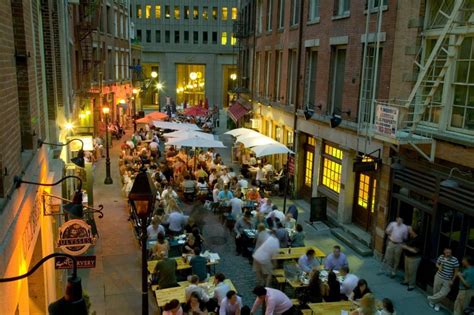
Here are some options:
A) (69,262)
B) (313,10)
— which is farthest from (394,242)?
(313,10)

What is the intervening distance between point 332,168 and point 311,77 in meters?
4.10

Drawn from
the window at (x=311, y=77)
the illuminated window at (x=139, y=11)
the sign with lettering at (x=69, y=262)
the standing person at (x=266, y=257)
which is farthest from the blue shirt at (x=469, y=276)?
the illuminated window at (x=139, y=11)

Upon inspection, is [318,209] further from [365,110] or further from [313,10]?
[313,10]

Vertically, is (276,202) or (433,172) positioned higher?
(433,172)

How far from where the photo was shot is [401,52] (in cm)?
1297

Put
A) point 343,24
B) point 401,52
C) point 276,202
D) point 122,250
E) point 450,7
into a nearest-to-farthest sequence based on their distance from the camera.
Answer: point 450,7
point 401,52
point 122,250
point 343,24
point 276,202

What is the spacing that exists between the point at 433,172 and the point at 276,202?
922cm

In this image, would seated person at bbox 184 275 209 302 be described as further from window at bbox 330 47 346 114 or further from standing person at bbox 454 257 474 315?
window at bbox 330 47 346 114

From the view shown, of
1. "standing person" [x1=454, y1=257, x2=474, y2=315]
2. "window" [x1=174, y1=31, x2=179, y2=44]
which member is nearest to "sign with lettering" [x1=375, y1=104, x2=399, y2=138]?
"standing person" [x1=454, y1=257, x2=474, y2=315]

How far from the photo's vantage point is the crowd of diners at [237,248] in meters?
9.20

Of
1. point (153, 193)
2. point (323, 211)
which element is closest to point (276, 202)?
point (323, 211)

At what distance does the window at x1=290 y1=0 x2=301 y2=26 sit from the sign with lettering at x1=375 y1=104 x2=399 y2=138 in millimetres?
10306

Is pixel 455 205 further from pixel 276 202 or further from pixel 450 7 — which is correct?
pixel 276 202

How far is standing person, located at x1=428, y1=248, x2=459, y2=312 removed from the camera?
35.1ft
